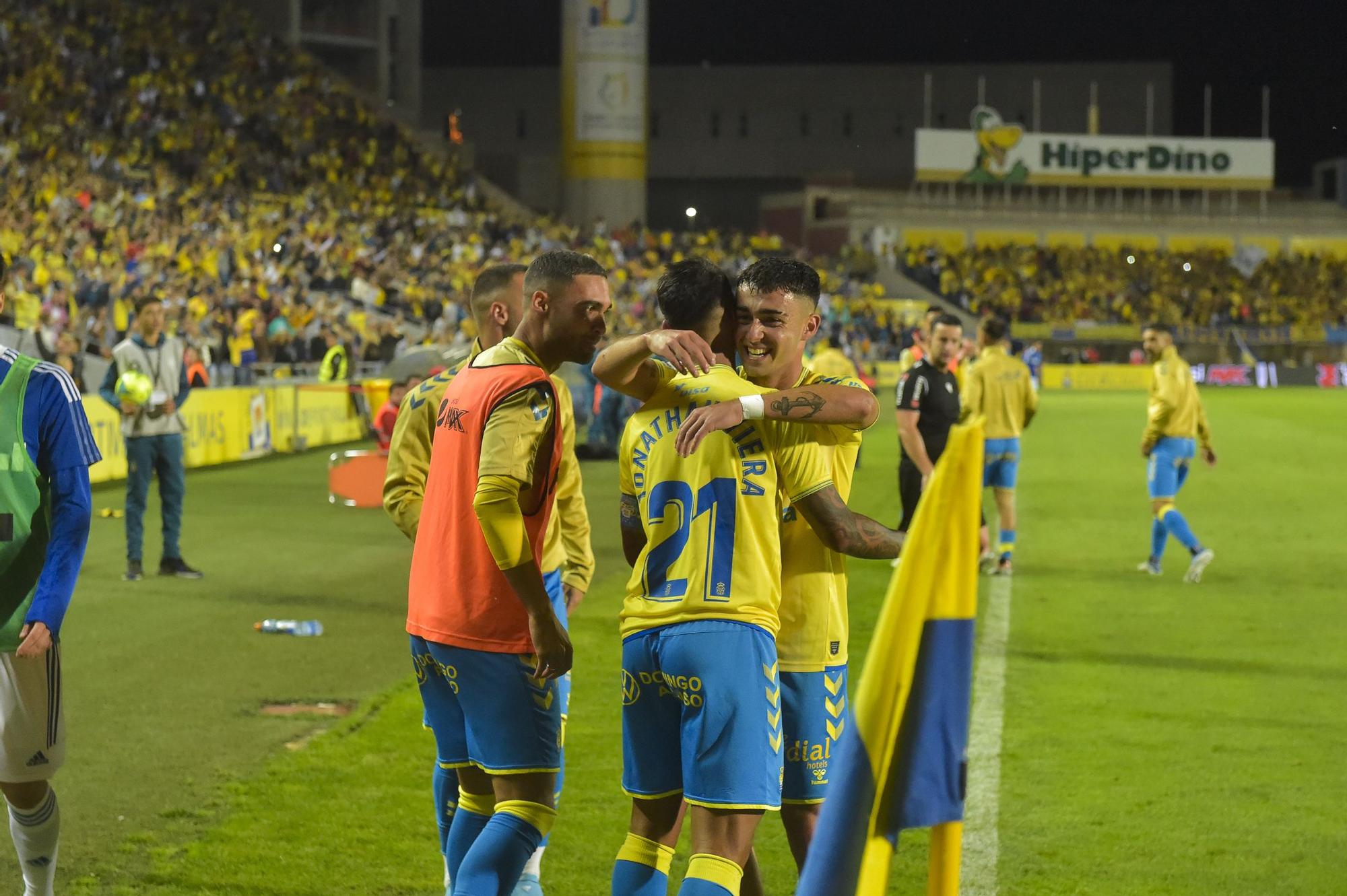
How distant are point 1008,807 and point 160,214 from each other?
29.2m

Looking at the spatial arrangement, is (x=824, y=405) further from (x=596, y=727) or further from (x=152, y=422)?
(x=152, y=422)

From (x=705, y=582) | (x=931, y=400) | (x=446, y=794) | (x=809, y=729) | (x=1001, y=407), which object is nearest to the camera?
(x=705, y=582)

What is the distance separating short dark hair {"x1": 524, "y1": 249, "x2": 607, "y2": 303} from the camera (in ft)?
13.9

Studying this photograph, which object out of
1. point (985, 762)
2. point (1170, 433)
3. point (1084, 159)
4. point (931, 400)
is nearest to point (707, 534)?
point (985, 762)

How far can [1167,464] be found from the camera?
12.7 m

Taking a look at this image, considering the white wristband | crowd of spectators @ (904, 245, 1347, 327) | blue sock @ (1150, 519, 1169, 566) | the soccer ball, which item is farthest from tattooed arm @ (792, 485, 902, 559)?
crowd of spectators @ (904, 245, 1347, 327)

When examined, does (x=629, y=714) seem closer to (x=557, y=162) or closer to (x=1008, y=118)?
(x=557, y=162)

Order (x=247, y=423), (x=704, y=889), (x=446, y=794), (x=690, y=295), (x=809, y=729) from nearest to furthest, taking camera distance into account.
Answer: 1. (x=704, y=889)
2. (x=690, y=295)
3. (x=809, y=729)
4. (x=446, y=794)
5. (x=247, y=423)

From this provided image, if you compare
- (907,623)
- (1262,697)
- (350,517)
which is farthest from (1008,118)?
(907,623)

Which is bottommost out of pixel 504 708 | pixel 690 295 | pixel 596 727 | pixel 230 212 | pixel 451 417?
pixel 596 727

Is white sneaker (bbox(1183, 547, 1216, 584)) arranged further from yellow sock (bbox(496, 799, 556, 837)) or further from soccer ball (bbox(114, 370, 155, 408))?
yellow sock (bbox(496, 799, 556, 837))

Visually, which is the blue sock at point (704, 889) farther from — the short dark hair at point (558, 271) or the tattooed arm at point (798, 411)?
the short dark hair at point (558, 271)

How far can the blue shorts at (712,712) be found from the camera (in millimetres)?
3912

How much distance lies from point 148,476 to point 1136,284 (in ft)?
209
